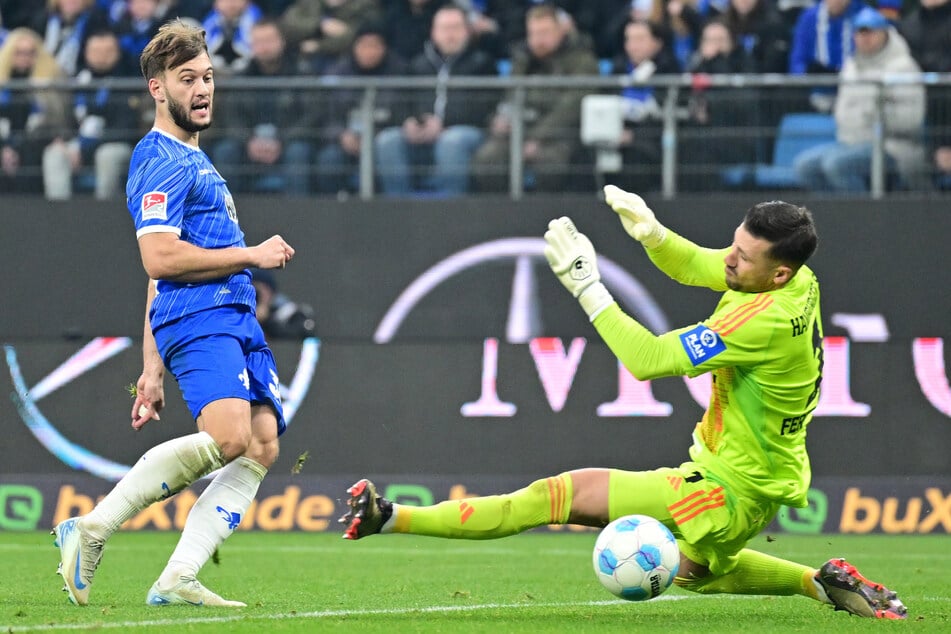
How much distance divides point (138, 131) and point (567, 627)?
8671mm

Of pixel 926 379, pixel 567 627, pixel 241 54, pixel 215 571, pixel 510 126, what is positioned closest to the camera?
pixel 567 627

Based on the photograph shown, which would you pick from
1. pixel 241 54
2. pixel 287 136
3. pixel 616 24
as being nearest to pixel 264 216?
pixel 287 136

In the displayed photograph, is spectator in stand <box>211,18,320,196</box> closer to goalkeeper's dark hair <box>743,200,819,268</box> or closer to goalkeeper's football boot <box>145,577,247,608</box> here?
goalkeeper's football boot <box>145,577,247,608</box>

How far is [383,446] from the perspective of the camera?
39.6 ft

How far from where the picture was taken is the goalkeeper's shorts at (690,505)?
6.18 m

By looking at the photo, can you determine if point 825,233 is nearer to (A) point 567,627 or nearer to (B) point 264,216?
(B) point 264,216

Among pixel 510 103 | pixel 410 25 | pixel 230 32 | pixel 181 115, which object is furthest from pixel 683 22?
pixel 181 115

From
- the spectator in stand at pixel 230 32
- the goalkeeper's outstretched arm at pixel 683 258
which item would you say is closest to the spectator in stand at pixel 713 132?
the spectator in stand at pixel 230 32

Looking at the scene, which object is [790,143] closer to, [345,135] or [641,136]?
[641,136]

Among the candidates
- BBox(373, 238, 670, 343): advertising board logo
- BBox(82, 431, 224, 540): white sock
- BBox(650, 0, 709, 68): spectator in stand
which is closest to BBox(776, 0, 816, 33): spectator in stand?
BBox(650, 0, 709, 68): spectator in stand

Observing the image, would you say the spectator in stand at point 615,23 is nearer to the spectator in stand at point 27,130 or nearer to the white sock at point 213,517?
the spectator in stand at point 27,130

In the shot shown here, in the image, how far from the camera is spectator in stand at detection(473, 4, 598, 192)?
13297mm

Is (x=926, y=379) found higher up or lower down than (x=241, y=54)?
lower down

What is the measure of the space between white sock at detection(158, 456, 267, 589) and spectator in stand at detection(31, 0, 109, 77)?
9365 millimetres
